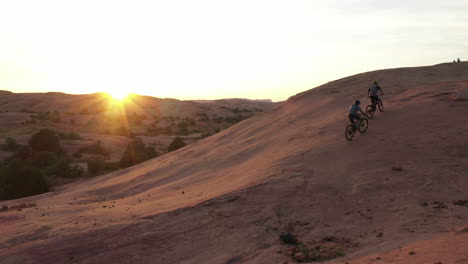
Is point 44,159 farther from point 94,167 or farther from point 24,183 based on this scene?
point 24,183

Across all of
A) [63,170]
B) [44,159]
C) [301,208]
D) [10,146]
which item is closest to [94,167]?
[63,170]

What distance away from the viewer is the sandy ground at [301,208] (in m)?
8.03

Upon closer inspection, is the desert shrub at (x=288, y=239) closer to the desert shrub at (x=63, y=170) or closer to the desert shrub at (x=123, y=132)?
the desert shrub at (x=63, y=170)

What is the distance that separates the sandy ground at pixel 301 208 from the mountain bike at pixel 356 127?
29cm

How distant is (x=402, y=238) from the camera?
24.8 ft

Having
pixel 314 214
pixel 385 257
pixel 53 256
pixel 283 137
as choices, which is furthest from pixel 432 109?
pixel 53 256

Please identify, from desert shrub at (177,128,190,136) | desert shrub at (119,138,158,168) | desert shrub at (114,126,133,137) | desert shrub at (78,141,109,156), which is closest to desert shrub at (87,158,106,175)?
desert shrub at (119,138,158,168)

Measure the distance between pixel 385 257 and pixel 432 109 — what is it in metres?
11.2

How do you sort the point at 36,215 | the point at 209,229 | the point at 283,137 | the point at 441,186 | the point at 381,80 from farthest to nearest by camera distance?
the point at 381,80
the point at 283,137
the point at 36,215
the point at 441,186
the point at 209,229

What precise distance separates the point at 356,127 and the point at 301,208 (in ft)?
19.2

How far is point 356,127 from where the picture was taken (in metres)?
14.4

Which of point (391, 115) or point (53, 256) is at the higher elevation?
point (391, 115)

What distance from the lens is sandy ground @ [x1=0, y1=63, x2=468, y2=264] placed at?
8031 mm

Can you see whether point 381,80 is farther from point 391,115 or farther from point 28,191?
point 28,191
